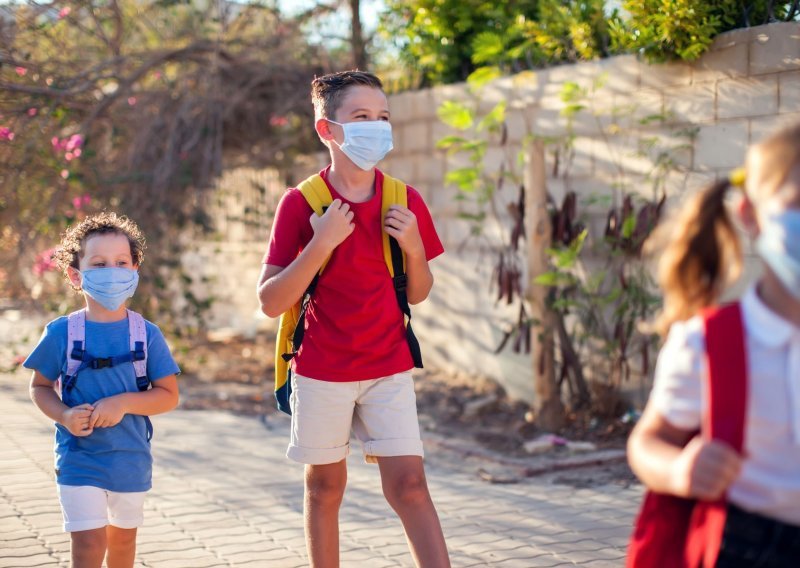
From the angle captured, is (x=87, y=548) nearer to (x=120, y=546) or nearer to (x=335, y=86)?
(x=120, y=546)

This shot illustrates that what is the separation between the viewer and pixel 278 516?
5.17 meters

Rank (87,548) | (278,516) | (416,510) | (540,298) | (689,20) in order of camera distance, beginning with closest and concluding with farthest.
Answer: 1. (87,548)
2. (416,510)
3. (278,516)
4. (689,20)
5. (540,298)

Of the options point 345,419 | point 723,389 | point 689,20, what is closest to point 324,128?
point 345,419

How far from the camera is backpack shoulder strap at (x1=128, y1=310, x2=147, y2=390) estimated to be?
3508 millimetres

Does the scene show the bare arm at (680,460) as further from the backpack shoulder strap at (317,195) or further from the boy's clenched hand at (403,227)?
the backpack shoulder strap at (317,195)

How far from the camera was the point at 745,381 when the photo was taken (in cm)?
189

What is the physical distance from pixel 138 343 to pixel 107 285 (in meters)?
0.22

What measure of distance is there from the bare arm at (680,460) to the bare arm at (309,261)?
151 centimetres

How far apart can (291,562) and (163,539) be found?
2.38 feet

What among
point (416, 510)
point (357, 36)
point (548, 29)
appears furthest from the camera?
point (357, 36)

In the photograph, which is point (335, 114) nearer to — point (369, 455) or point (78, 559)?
point (369, 455)

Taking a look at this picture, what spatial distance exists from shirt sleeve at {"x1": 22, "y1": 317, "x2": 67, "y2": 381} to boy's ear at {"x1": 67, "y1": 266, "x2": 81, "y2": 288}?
0.70 ft

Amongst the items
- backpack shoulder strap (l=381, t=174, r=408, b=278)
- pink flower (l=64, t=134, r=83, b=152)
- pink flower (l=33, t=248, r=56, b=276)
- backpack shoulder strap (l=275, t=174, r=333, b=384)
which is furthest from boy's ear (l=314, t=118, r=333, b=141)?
pink flower (l=33, t=248, r=56, b=276)

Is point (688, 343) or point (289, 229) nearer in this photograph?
point (688, 343)
